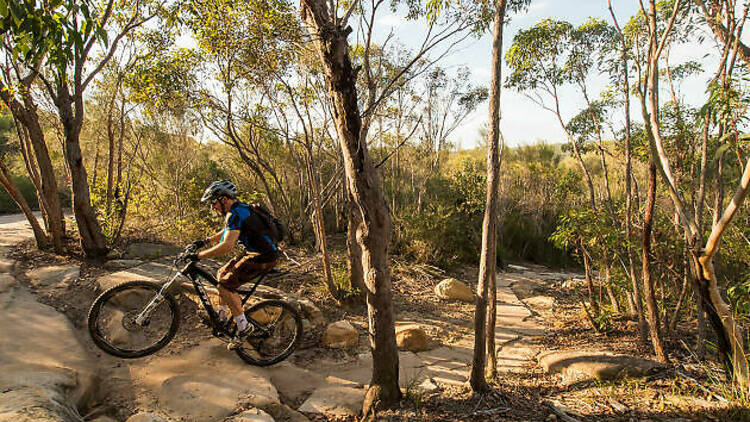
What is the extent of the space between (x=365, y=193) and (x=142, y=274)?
12.3 feet

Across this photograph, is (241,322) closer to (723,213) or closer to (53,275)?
(53,275)

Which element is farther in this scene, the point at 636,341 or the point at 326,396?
the point at 636,341

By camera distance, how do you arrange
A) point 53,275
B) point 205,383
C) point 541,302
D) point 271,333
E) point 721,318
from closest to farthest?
point 721,318
point 205,383
point 271,333
point 53,275
point 541,302

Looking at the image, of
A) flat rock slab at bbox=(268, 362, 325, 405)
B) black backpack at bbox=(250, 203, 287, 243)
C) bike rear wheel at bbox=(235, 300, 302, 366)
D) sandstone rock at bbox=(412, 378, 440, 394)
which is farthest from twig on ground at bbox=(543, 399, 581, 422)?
black backpack at bbox=(250, 203, 287, 243)

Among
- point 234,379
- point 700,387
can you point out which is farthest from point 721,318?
point 234,379

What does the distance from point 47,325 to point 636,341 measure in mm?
6528

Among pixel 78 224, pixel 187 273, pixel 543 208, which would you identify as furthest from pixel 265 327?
pixel 543 208

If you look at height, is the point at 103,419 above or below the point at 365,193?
below

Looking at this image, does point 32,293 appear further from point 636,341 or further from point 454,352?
point 636,341

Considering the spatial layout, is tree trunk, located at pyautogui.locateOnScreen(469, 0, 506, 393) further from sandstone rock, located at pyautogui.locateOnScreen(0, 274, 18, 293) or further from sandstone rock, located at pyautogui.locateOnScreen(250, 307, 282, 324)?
sandstone rock, located at pyautogui.locateOnScreen(0, 274, 18, 293)

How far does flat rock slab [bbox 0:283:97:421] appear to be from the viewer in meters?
2.43

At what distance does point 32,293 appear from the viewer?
482 centimetres

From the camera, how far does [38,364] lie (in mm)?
3330

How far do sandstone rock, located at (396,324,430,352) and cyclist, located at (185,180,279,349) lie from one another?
1.93 meters
